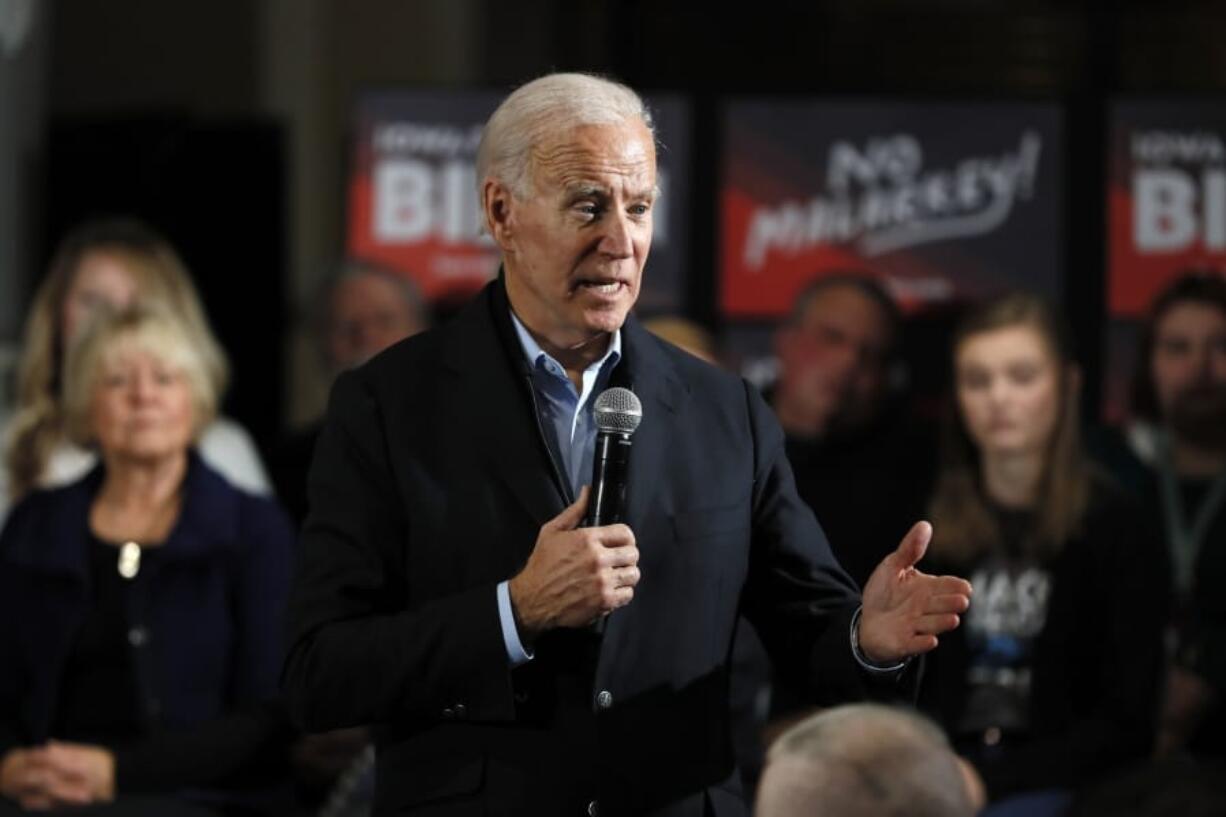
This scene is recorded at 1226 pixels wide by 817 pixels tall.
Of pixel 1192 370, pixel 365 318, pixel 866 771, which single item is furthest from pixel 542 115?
pixel 365 318

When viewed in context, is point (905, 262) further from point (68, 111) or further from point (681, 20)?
point (68, 111)

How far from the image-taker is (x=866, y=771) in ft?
6.42

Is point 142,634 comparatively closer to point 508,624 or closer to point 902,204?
point 508,624

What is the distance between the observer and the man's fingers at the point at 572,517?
2355 millimetres

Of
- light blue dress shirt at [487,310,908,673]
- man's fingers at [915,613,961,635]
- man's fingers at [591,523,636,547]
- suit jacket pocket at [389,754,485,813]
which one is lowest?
suit jacket pocket at [389,754,485,813]

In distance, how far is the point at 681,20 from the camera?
27.9 ft

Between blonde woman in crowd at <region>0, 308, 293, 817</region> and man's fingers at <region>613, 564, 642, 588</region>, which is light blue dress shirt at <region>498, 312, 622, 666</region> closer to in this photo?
man's fingers at <region>613, 564, 642, 588</region>

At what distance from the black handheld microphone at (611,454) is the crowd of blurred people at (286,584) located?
1247 millimetres

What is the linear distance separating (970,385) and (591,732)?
94.6 inches

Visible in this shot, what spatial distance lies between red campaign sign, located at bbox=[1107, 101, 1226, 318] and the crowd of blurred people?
1398 millimetres

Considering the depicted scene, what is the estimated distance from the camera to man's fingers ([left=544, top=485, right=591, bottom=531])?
2.36m

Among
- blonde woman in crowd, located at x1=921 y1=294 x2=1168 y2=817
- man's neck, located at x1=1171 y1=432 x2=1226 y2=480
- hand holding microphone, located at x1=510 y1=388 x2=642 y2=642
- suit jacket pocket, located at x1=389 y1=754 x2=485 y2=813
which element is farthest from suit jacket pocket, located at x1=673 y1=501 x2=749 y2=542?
man's neck, located at x1=1171 y1=432 x2=1226 y2=480

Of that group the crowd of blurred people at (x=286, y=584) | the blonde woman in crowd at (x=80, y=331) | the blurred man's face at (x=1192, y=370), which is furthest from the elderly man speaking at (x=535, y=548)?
the blurred man's face at (x=1192, y=370)

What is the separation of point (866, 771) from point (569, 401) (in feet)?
2.56
